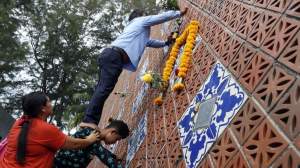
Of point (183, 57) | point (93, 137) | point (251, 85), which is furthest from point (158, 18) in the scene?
point (251, 85)

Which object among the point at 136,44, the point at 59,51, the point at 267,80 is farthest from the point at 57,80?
the point at 267,80

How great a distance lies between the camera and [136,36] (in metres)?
4.50

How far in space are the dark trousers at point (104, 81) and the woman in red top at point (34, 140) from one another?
91cm

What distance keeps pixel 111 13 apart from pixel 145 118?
17686 millimetres

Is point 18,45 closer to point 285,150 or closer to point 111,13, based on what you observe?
point 111,13

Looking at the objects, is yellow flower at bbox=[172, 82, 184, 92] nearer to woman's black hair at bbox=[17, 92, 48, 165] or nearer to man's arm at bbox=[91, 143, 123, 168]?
man's arm at bbox=[91, 143, 123, 168]

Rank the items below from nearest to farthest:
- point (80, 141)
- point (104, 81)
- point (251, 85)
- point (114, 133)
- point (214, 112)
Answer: point (251, 85) < point (214, 112) < point (80, 141) < point (114, 133) < point (104, 81)

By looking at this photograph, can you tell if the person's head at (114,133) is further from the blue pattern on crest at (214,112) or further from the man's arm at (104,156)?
the blue pattern on crest at (214,112)

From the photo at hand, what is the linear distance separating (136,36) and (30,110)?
6.50ft

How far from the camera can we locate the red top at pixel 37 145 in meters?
2.66

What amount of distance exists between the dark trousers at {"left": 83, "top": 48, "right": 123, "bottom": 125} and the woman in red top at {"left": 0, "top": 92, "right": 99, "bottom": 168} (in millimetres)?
908

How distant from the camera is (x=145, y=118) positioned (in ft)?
14.3

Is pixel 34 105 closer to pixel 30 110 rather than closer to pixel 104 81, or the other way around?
pixel 30 110

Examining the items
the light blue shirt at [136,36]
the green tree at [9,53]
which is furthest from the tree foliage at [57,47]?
the light blue shirt at [136,36]
